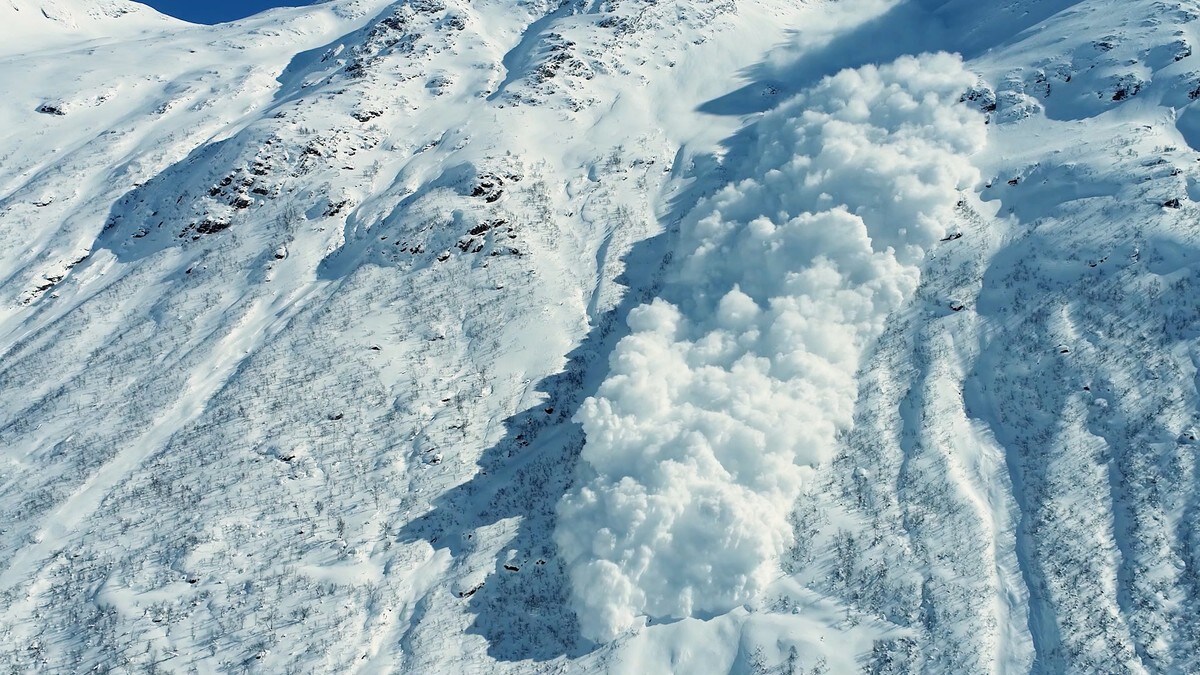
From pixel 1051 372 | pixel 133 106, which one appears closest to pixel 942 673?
pixel 1051 372

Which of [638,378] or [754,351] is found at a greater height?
[638,378]

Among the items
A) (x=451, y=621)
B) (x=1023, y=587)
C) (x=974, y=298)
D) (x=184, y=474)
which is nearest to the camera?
(x=1023, y=587)

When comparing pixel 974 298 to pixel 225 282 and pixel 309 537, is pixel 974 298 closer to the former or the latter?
pixel 309 537

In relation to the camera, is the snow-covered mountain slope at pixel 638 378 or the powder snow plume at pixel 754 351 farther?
the powder snow plume at pixel 754 351

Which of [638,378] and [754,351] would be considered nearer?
[638,378]
